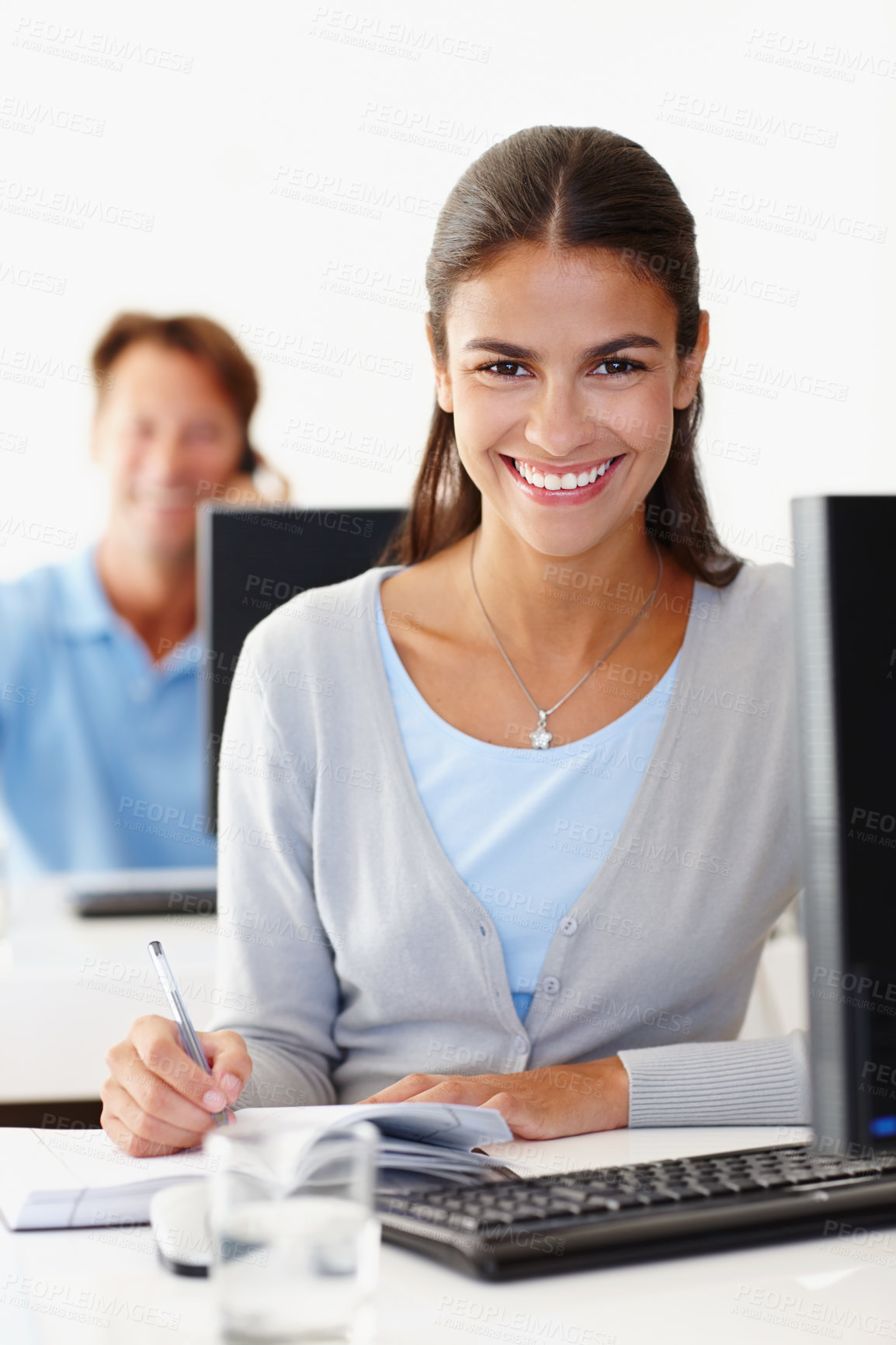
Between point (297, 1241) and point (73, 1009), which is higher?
point (297, 1241)

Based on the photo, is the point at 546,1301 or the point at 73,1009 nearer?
the point at 546,1301

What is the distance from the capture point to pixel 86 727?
3322 mm

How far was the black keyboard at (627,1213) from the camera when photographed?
742mm

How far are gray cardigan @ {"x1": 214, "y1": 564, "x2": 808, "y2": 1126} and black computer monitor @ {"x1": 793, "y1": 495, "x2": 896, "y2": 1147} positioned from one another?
2.27 feet

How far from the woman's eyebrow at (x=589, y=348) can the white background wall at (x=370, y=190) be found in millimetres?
2501

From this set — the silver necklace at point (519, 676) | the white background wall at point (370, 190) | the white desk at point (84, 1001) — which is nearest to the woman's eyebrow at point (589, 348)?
the silver necklace at point (519, 676)

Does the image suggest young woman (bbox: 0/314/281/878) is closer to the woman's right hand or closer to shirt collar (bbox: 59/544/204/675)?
shirt collar (bbox: 59/544/204/675)

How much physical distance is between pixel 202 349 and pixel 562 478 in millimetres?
2159

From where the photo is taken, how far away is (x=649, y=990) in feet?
4.38

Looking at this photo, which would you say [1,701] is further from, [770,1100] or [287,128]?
[770,1100]

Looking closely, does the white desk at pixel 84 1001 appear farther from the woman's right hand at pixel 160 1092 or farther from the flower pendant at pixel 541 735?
the woman's right hand at pixel 160 1092

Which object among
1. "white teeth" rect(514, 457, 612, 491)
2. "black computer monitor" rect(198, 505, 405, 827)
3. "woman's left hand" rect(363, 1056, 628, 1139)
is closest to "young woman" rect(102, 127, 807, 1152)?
"white teeth" rect(514, 457, 612, 491)

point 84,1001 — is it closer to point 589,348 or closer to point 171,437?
point 589,348

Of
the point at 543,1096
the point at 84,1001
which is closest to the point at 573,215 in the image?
the point at 543,1096
